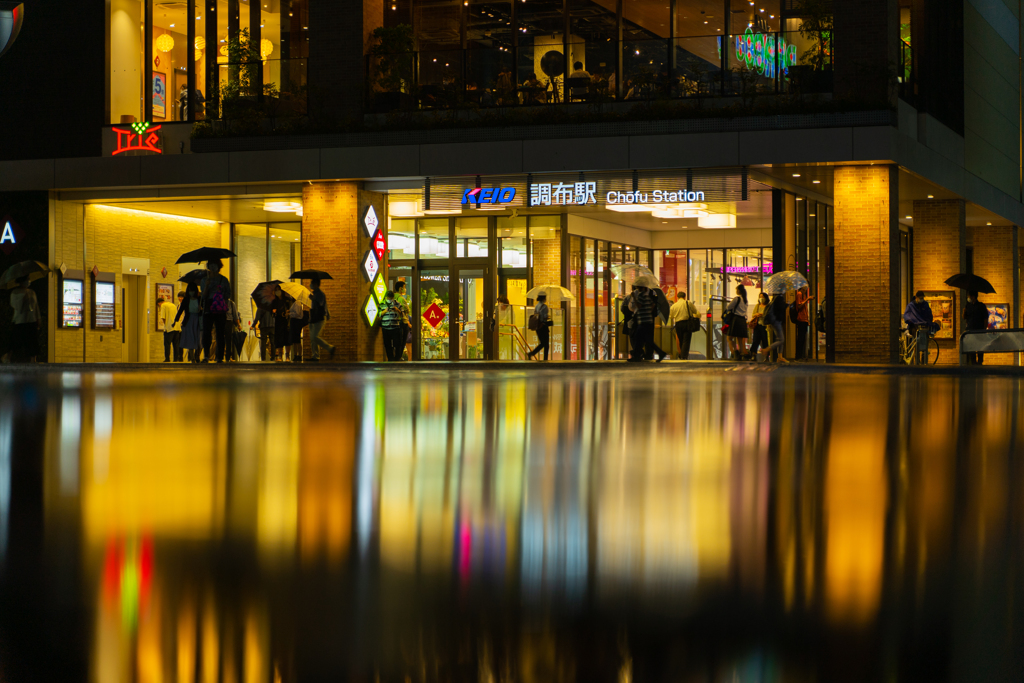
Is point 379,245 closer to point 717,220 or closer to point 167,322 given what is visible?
point 167,322

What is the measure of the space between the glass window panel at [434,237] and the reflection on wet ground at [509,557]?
24.5 meters

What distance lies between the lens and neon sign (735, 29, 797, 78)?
86.3 ft

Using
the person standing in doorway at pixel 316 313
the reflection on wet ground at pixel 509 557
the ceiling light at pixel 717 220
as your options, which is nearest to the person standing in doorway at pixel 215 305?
the person standing in doorway at pixel 316 313

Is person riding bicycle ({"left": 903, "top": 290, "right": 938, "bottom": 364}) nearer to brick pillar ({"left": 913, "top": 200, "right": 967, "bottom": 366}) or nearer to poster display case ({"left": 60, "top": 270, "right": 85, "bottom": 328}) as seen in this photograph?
brick pillar ({"left": 913, "top": 200, "right": 967, "bottom": 366})

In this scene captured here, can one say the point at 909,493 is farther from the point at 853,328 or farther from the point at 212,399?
the point at 853,328

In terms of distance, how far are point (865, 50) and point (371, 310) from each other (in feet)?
41.9

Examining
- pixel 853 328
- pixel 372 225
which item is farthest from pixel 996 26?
pixel 372 225

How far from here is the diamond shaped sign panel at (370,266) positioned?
26.7 meters

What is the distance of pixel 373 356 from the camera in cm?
2784

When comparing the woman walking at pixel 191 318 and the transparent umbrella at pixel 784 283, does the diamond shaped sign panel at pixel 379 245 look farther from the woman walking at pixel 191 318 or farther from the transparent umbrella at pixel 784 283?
the transparent umbrella at pixel 784 283

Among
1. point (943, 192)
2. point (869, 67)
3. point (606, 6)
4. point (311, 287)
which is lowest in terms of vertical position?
point (311, 287)

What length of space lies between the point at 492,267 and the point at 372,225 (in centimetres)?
469

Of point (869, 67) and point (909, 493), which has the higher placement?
point (869, 67)

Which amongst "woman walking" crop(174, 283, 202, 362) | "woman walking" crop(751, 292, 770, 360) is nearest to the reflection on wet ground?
"woman walking" crop(174, 283, 202, 362)
